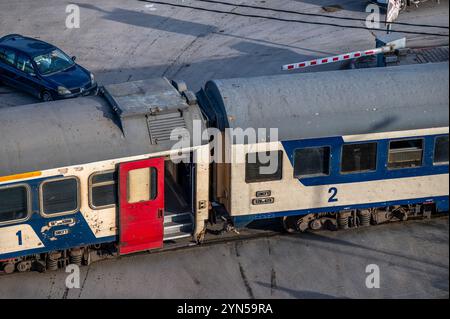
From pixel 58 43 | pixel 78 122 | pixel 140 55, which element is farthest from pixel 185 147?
pixel 58 43

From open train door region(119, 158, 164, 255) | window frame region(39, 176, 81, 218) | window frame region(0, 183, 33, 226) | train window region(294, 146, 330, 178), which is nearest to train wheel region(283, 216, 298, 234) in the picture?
train window region(294, 146, 330, 178)

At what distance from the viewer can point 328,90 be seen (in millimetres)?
16891

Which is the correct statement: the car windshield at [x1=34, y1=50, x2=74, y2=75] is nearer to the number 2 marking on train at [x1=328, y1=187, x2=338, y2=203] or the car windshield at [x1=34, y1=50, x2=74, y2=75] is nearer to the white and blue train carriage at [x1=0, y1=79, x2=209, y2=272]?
the white and blue train carriage at [x1=0, y1=79, x2=209, y2=272]

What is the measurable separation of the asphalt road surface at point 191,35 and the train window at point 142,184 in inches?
369

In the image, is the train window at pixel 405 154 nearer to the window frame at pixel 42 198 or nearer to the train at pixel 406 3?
the window frame at pixel 42 198

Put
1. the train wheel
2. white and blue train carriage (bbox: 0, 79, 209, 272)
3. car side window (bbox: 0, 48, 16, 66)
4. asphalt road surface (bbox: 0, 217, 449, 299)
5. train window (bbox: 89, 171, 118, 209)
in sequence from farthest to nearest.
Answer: car side window (bbox: 0, 48, 16, 66) → the train wheel → asphalt road surface (bbox: 0, 217, 449, 299) → train window (bbox: 89, 171, 118, 209) → white and blue train carriage (bbox: 0, 79, 209, 272)

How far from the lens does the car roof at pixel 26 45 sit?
24.8m

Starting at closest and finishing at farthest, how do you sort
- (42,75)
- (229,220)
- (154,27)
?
(229,220)
(42,75)
(154,27)

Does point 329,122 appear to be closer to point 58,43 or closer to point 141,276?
point 141,276

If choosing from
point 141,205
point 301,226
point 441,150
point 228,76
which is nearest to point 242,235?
point 301,226

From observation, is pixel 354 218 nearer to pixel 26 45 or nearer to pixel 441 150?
pixel 441 150

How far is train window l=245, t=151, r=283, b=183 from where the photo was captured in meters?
16.5

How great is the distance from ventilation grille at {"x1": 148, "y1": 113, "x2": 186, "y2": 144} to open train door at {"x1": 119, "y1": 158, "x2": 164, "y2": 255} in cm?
43

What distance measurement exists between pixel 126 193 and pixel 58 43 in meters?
14.1
